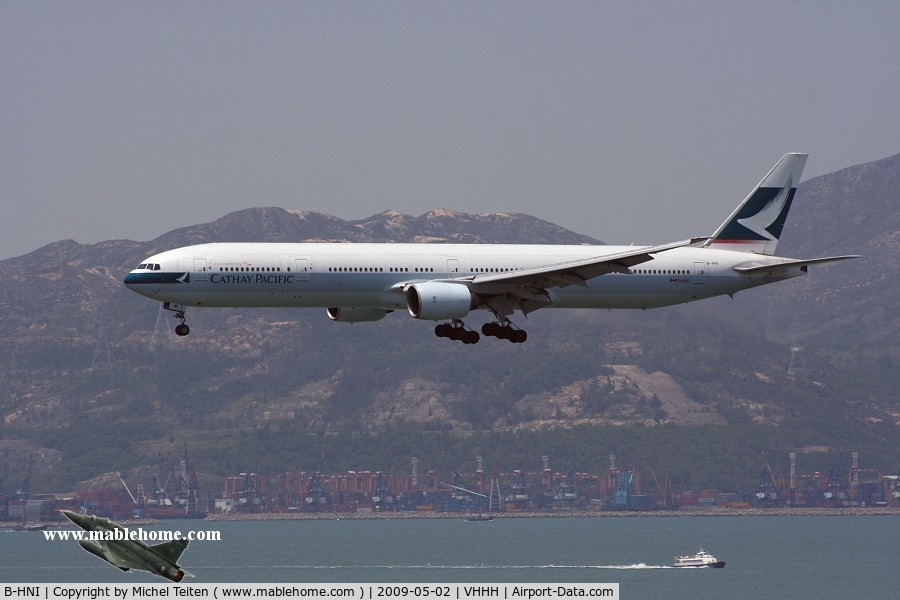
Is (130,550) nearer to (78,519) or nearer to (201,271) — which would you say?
(78,519)

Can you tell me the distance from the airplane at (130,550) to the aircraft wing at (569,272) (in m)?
35.7

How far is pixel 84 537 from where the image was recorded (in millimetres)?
47500

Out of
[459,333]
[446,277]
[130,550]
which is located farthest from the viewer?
[459,333]

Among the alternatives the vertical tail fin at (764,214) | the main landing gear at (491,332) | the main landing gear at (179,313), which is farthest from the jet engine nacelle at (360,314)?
the vertical tail fin at (764,214)

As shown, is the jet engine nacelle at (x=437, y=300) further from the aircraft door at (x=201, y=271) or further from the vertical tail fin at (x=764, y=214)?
the vertical tail fin at (x=764, y=214)

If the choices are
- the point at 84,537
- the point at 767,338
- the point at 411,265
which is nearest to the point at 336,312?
the point at 411,265

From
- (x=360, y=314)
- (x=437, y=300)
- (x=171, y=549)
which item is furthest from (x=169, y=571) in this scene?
(x=360, y=314)

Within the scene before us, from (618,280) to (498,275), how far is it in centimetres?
845

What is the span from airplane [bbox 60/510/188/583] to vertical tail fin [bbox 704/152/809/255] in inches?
2025

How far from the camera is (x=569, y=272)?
80.5 m

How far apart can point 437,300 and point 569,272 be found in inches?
296

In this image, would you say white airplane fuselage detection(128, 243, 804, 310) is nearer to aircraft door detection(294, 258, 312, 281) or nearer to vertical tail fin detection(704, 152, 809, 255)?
aircraft door detection(294, 258, 312, 281)

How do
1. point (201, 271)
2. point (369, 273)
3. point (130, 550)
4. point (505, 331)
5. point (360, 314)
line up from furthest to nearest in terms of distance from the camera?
point (505, 331) → point (360, 314) → point (369, 273) → point (201, 271) → point (130, 550)

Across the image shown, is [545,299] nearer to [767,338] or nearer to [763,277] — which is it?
[763,277]
